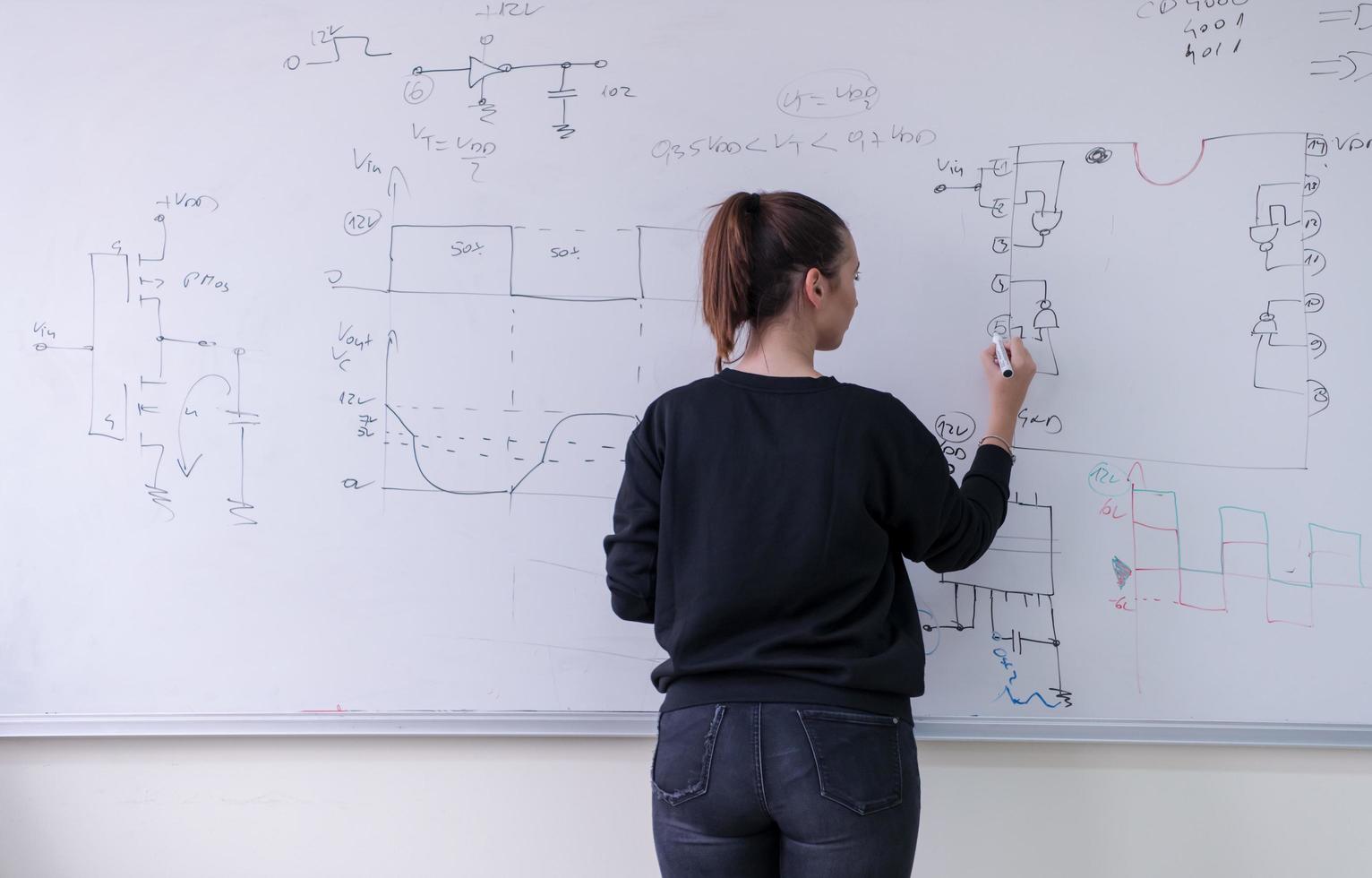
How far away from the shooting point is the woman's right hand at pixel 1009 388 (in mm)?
1419

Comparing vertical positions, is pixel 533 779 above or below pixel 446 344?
below

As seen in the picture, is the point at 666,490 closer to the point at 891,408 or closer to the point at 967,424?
the point at 891,408

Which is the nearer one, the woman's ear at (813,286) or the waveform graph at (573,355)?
the woman's ear at (813,286)

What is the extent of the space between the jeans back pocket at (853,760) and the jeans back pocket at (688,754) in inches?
4.3

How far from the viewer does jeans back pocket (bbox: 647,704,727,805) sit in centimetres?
106

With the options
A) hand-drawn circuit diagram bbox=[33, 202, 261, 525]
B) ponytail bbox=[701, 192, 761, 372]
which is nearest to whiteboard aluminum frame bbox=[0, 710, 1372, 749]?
hand-drawn circuit diagram bbox=[33, 202, 261, 525]

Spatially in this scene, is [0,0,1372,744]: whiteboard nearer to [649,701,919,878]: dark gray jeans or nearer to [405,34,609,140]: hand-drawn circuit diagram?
[405,34,609,140]: hand-drawn circuit diagram

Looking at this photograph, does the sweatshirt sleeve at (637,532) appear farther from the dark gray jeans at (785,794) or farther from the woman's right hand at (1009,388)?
the woman's right hand at (1009,388)

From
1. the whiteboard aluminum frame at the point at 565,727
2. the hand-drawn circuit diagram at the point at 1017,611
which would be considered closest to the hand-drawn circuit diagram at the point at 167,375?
the whiteboard aluminum frame at the point at 565,727

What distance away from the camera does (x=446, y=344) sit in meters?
1.58

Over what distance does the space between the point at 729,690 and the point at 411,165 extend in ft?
3.57

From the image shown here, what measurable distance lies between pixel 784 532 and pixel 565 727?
2.30 ft

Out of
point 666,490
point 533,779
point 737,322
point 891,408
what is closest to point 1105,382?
point 891,408

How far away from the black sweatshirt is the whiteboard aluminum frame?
434 millimetres
